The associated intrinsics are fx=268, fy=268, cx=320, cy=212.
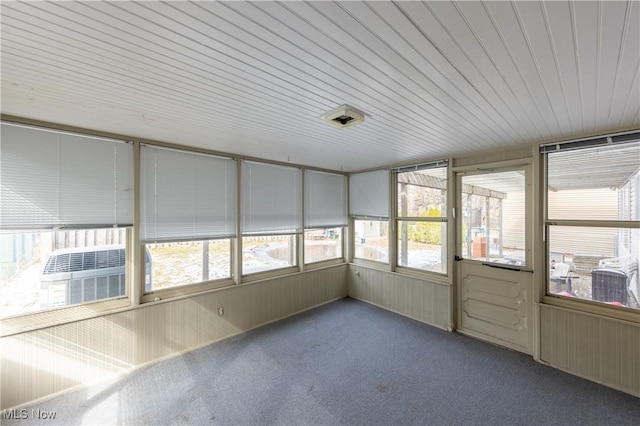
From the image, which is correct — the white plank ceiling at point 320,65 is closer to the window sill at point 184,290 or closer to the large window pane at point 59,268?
the large window pane at point 59,268

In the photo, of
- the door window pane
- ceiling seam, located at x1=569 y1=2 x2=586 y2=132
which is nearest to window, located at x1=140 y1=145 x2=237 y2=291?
the door window pane

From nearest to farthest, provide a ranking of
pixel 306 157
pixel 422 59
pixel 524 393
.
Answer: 1. pixel 422 59
2. pixel 524 393
3. pixel 306 157

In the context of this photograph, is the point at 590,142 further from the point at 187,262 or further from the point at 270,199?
the point at 187,262

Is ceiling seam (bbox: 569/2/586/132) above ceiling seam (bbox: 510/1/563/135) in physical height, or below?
below

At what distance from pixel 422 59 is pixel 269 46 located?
0.77m

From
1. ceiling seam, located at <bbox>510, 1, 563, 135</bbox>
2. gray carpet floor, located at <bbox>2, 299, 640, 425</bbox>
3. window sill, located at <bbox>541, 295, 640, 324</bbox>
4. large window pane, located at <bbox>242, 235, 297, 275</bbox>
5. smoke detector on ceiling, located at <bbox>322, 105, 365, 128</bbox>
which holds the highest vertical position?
ceiling seam, located at <bbox>510, 1, 563, 135</bbox>

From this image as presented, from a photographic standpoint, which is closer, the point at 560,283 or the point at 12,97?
the point at 12,97

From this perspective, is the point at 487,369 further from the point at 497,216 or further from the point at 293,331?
the point at 293,331

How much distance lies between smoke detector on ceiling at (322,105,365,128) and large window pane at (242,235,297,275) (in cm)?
223

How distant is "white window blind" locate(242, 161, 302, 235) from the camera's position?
3715mm

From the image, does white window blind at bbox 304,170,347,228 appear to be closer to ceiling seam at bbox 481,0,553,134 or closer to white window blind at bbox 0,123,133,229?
white window blind at bbox 0,123,133,229

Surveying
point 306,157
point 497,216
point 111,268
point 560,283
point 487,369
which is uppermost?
point 306,157

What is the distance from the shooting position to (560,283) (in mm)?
2893

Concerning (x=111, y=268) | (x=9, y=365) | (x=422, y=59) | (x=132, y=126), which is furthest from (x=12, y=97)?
(x=422, y=59)
